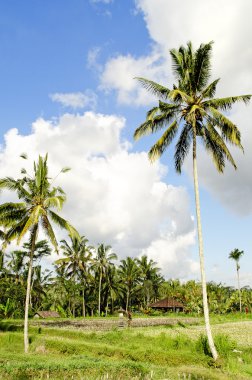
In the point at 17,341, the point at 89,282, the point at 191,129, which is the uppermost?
the point at 191,129

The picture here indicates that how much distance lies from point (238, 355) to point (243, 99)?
42.0 feet

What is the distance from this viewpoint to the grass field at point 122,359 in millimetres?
14344

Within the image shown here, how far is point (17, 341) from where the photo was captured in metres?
27.8

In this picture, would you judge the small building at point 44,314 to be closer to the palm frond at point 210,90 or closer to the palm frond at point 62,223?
the palm frond at point 62,223

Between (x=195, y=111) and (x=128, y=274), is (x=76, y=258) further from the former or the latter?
(x=195, y=111)

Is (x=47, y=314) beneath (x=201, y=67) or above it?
beneath

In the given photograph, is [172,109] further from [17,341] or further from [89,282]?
[89,282]

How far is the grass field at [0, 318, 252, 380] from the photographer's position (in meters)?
14.3

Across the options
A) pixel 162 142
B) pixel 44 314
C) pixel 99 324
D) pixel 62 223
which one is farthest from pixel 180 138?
pixel 44 314

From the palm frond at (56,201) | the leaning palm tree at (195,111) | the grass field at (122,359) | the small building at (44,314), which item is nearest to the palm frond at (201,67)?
the leaning palm tree at (195,111)

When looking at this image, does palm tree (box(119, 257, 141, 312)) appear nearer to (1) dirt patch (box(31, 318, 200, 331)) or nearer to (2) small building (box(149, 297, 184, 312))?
(2) small building (box(149, 297, 184, 312))

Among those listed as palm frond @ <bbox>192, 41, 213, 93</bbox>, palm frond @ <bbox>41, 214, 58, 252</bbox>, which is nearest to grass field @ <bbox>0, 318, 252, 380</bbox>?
palm frond @ <bbox>41, 214, 58, 252</bbox>

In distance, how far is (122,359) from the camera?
20.2 metres

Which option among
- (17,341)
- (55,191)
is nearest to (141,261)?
(17,341)
